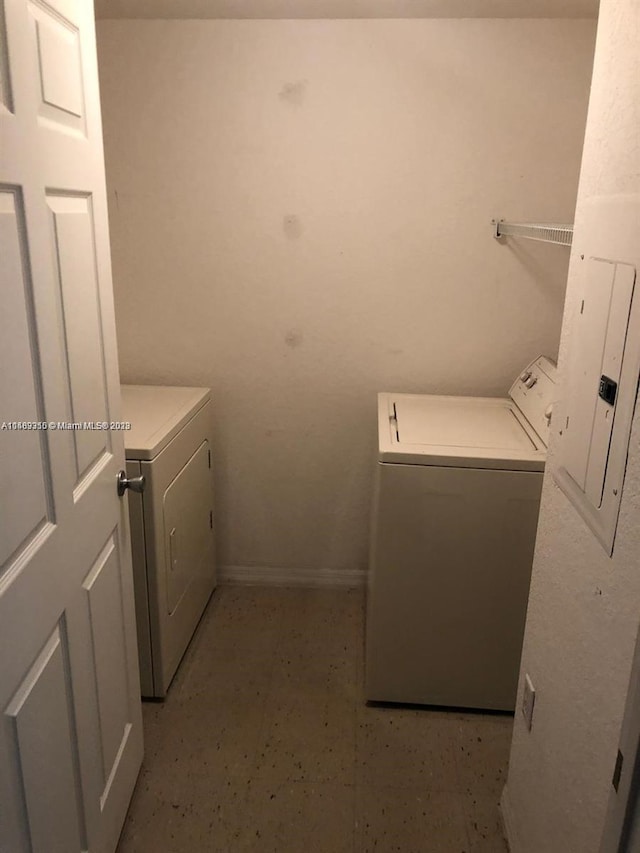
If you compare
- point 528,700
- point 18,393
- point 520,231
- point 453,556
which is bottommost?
point 528,700

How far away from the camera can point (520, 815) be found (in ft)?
4.96

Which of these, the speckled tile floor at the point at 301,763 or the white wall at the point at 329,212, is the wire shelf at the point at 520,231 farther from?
the speckled tile floor at the point at 301,763

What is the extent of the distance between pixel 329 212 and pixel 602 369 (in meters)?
1.51

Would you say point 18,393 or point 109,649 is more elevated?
point 18,393

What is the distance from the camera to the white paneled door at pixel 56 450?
954mm

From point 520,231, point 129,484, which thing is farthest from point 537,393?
point 129,484

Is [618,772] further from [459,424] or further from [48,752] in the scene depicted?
[459,424]

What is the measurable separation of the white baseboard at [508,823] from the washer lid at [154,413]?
1.34 m

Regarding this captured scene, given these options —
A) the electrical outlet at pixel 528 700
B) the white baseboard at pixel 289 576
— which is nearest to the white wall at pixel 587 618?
the electrical outlet at pixel 528 700

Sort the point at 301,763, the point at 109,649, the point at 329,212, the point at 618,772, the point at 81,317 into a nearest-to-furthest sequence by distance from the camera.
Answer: the point at 618,772 < the point at 81,317 < the point at 109,649 < the point at 301,763 < the point at 329,212

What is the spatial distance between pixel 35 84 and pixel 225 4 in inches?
51.0

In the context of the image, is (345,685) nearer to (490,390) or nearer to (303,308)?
(490,390)

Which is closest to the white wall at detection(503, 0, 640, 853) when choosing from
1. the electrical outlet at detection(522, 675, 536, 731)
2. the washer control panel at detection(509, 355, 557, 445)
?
the electrical outlet at detection(522, 675, 536, 731)

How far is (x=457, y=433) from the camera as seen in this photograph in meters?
2.04
